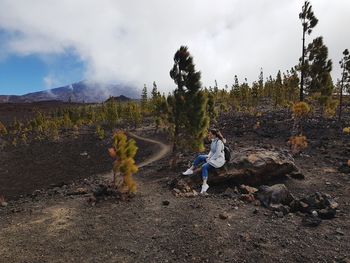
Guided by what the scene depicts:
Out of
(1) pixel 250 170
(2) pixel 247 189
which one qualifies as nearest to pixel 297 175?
(1) pixel 250 170

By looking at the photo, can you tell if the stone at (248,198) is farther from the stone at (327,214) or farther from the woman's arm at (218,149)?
the stone at (327,214)

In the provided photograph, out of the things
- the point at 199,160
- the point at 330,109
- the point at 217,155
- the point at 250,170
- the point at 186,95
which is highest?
the point at 186,95

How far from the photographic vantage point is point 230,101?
82562mm

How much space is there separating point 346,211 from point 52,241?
35.0ft

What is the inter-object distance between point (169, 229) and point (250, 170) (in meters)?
6.50

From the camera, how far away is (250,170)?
1839 cm

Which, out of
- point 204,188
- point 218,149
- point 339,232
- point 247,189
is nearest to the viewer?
point 339,232

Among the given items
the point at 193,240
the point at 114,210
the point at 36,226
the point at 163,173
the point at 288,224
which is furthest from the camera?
the point at 163,173

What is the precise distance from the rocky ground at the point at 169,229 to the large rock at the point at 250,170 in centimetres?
52

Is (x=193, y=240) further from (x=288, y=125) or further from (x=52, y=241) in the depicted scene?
(x=288, y=125)

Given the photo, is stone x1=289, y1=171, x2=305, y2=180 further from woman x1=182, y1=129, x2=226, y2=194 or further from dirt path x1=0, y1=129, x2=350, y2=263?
woman x1=182, y1=129, x2=226, y2=194

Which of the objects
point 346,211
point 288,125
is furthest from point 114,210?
point 288,125

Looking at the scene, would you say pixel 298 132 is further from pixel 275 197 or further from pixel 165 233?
pixel 165 233

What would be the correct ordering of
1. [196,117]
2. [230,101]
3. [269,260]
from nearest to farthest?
[269,260] → [196,117] → [230,101]
